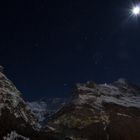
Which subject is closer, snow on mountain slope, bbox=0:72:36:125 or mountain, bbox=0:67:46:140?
mountain, bbox=0:67:46:140

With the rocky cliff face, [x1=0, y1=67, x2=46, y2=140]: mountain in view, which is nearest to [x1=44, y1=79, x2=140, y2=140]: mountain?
[x1=0, y1=67, x2=46, y2=140]: mountain

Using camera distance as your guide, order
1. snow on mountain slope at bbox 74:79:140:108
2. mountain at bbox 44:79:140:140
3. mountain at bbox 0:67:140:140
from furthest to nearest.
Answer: snow on mountain slope at bbox 74:79:140:108 → mountain at bbox 44:79:140:140 → mountain at bbox 0:67:140:140

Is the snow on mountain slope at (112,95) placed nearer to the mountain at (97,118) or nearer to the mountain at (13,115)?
the mountain at (97,118)

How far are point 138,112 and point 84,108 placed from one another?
1010 cm

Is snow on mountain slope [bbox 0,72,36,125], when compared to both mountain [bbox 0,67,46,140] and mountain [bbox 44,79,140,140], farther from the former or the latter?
mountain [bbox 44,79,140,140]

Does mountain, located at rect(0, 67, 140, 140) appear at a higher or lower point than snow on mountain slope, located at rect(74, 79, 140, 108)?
lower

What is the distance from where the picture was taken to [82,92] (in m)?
55.2

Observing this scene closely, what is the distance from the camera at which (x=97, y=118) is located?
4503 cm

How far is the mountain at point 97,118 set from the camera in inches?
1645

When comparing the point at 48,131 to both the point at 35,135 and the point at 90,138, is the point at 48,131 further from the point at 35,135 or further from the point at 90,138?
the point at 90,138

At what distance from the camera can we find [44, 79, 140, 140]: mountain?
4178cm

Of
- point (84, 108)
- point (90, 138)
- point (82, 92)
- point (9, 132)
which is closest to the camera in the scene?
point (9, 132)

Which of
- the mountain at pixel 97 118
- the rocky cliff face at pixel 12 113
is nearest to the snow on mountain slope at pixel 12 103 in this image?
the rocky cliff face at pixel 12 113

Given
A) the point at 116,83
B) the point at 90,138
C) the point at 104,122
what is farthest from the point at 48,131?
the point at 116,83
